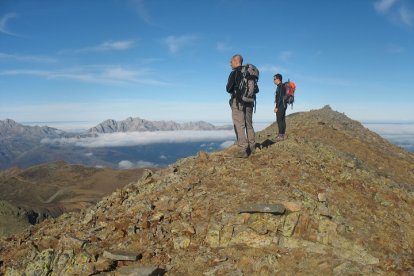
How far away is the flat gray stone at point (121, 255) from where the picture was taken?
471 inches

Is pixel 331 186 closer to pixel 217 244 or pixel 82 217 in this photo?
pixel 217 244

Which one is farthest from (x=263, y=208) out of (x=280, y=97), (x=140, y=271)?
(x=280, y=97)

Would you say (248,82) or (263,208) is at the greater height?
(248,82)

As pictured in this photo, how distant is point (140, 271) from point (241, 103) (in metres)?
9.41

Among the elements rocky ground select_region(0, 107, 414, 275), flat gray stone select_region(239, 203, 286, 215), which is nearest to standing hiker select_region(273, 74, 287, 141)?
rocky ground select_region(0, 107, 414, 275)

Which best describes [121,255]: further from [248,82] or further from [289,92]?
→ [289,92]

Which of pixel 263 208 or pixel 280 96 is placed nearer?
pixel 263 208

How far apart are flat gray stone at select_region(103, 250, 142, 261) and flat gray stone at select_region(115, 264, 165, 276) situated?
424mm

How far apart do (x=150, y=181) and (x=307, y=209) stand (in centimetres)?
805

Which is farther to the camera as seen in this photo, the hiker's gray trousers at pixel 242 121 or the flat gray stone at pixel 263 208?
the hiker's gray trousers at pixel 242 121

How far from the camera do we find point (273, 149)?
65.8 ft

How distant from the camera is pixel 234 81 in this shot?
1731cm

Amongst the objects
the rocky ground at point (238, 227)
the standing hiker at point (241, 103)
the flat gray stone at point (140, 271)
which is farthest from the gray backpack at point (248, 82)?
the flat gray stone at point (140, 271)

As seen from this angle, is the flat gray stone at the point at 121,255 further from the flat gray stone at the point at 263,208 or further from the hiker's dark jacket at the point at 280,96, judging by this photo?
the hiker's dark jacket at the point at 280,96
